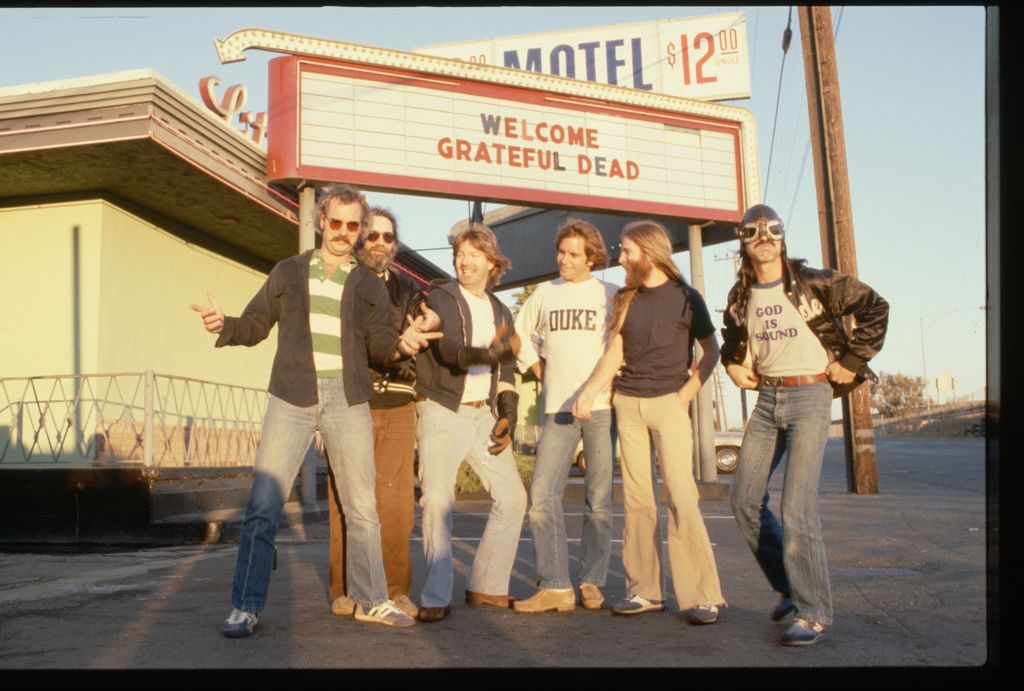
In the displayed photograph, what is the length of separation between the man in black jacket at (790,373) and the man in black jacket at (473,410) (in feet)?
4.00

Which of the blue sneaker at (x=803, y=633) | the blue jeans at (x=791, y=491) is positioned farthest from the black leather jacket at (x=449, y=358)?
the blue sneaker at (x=803, y=633)

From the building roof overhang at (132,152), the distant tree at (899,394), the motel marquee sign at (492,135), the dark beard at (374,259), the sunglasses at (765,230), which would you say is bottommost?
the distant tree at (899,394)

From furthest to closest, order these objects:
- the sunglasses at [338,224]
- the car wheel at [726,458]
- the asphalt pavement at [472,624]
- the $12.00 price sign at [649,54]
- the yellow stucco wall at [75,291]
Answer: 1. the car wheel at [726,458]
2. the $12.00 price sign at [649,54]
3. the yellow stucco wall at [75,291]
4. the sunglasses at [338,224]
5. the asphalt pavement at [472,624]

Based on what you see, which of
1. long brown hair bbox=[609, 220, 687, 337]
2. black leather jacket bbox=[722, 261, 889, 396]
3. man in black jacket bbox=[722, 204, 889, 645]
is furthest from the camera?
long brown hair bbox=[609, 220, 687, 337]

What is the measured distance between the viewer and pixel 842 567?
638 cm

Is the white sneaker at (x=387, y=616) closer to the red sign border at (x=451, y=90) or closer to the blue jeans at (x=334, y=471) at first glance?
the blue jeans at (x=334, y=471)

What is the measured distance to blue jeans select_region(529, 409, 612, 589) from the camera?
5031mm

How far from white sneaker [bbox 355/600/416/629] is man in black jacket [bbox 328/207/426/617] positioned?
1.31ft

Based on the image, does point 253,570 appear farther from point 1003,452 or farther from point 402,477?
point 1003,452

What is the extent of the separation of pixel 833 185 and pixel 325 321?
1102 cm

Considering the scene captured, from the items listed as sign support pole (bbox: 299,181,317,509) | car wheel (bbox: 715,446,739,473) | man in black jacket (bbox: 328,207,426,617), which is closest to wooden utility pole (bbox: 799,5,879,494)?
car wheel (bbox: 715,446,739,473)

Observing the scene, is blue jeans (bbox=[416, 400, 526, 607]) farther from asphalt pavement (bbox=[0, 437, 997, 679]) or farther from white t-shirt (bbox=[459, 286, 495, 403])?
asphalt pavement (bbox=[0, 437, 997, 679])

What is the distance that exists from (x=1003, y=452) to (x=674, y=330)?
2146mm

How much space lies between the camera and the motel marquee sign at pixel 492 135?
11.2 meters
